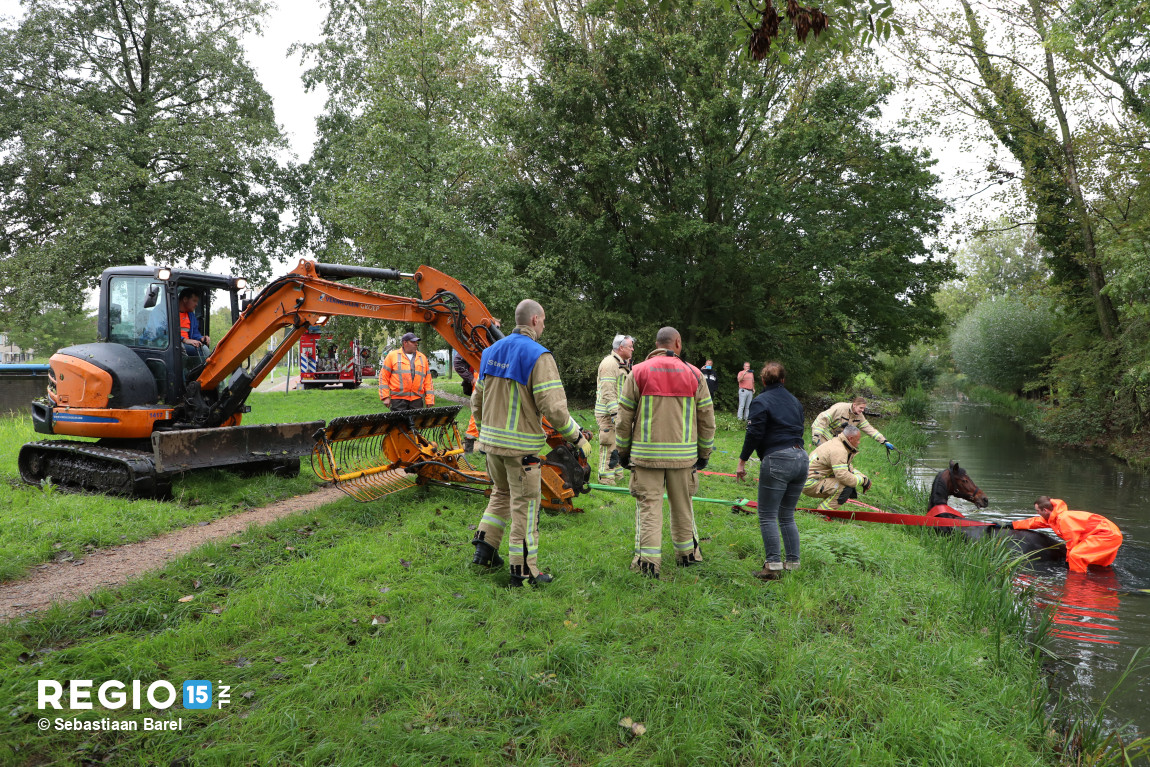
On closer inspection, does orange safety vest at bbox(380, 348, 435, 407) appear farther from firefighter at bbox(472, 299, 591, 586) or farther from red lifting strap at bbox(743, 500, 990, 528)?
red lifting strap at bbox(743, 500, 990, 528)

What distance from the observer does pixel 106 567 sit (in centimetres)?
527

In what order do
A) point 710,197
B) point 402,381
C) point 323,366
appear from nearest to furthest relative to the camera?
point 402,381 < point 710,197 < point 323,366

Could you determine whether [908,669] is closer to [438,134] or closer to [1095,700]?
[1095,700]

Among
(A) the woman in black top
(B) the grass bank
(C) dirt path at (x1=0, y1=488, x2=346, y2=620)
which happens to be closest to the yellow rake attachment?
(C) dirt path at (x1=0, y1=488, x2=346, y2=620)

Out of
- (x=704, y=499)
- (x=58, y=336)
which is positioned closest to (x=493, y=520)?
(x=704, y=499)

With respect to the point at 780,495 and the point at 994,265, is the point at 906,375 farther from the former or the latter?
the point at 780,495

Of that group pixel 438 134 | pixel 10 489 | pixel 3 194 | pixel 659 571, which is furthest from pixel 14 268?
pixel 659 571

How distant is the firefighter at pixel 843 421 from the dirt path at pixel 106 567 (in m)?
6.53

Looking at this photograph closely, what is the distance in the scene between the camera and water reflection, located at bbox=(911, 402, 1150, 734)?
16.2ft

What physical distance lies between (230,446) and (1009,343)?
3666 centimetres

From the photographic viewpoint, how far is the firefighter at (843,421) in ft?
27.4

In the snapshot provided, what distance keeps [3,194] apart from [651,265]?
20.3m

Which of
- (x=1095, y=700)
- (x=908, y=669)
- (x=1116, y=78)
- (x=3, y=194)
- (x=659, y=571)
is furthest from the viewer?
(x=3, y=194)

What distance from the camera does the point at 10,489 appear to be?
7.39 metres
